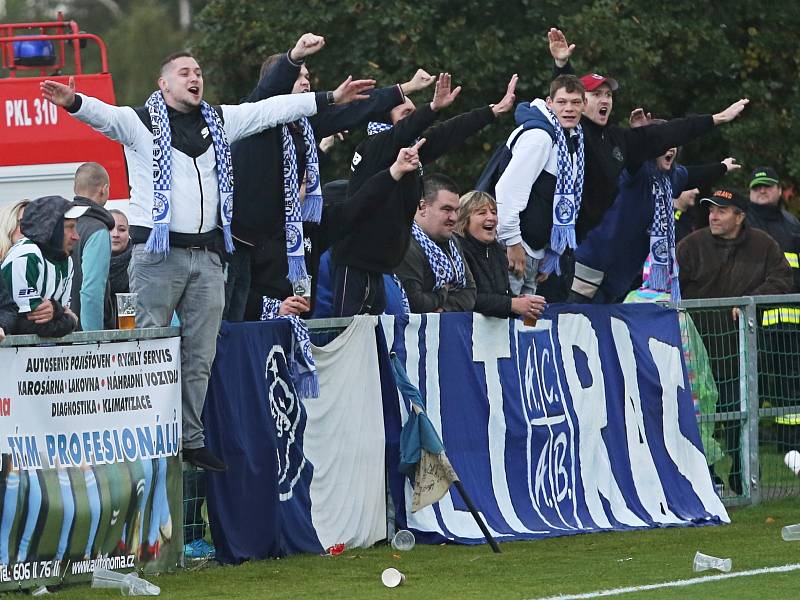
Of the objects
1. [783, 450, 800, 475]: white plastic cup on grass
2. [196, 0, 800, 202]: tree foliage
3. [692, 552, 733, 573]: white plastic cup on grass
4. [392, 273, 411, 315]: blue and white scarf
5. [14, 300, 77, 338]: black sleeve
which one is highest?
→ [196, 0, 800, 202]: tree foliage

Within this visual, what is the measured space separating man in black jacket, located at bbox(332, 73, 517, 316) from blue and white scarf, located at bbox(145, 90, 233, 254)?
137cm

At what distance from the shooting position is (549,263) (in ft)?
37.2

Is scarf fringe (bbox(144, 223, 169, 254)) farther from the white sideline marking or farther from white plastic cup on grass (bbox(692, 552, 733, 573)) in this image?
white plastic cup on grass (bbox(692, 552, 733, 573))

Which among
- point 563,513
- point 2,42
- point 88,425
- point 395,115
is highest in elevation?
point 2,42

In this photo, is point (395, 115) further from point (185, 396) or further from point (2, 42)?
point (2, 42)

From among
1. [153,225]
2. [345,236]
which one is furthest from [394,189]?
[153,225]

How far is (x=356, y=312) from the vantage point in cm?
1052

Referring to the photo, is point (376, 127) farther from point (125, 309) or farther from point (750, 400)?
point (750, 400)

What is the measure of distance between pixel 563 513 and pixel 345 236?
215 centimetres

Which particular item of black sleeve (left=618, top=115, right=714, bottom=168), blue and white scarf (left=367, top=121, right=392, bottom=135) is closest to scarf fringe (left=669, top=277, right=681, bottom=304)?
black sleeve (left=618, top=115, right=714, bottom=168)

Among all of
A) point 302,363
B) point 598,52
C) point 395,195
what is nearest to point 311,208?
point 395,195

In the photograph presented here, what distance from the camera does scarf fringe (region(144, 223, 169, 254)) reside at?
8.87 meters

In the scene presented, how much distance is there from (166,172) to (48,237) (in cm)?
81

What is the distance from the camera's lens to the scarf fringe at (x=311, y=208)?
10.1 m
